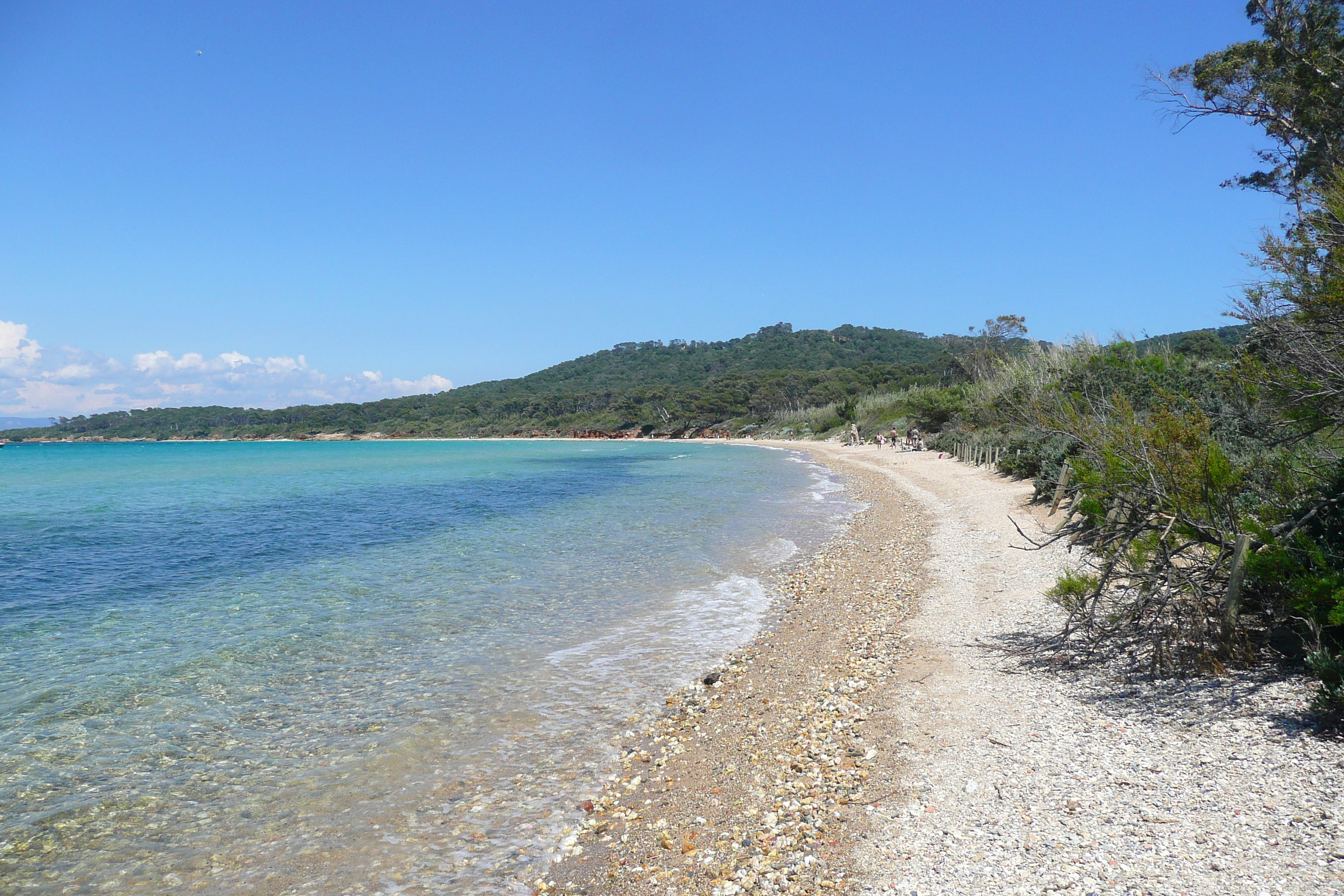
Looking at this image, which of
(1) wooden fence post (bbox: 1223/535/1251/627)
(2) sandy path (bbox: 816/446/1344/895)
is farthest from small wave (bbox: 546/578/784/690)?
(1) wooden fence post (bbox: 1223/535/1251/627)

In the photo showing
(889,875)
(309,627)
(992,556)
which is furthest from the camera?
(992,556)

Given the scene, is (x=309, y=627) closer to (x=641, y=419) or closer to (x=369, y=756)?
(x=369, y=756)

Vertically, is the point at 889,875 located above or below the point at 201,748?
→ above

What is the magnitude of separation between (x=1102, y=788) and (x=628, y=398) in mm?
120125

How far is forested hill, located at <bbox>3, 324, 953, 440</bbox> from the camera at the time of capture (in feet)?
336

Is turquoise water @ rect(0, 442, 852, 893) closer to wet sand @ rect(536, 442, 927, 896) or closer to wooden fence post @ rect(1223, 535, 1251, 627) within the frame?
wet sand @ rect(536, 442, 927, 896)

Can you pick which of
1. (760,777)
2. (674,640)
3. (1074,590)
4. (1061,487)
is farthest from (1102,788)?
(1061,487)

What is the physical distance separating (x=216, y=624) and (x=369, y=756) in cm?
634

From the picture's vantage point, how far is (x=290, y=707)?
748 centimetres

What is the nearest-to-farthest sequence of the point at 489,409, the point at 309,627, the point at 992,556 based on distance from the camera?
the point at 309,627, the point at 992,556, the point at 489,409

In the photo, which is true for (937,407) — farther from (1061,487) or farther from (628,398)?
(628,398)

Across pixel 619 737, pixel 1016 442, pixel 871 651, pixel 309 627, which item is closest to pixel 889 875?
pixel 619 737

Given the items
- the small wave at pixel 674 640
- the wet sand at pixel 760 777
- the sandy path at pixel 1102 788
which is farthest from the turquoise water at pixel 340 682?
the sandy path at pixel 1102 788

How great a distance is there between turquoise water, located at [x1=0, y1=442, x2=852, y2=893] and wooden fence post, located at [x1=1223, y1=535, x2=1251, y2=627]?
5.03m
